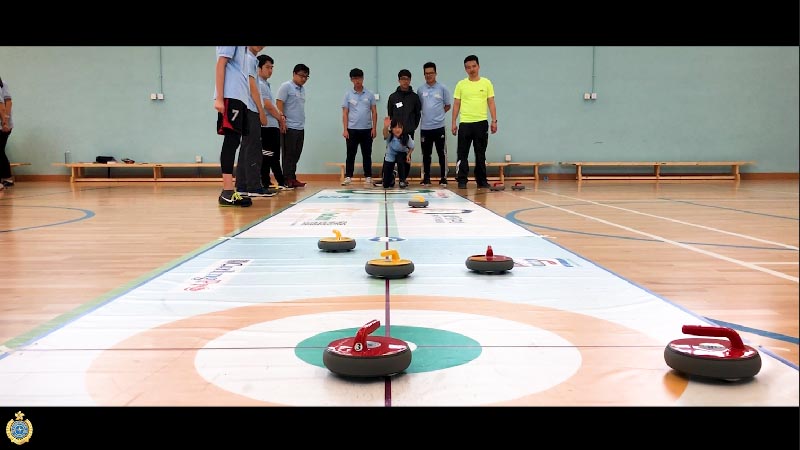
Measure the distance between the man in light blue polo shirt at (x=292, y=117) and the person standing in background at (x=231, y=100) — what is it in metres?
3.19

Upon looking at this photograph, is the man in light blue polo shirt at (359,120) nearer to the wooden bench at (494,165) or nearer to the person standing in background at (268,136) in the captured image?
the wooden bench at (494,165)

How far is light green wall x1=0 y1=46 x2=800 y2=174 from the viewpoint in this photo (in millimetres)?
12312

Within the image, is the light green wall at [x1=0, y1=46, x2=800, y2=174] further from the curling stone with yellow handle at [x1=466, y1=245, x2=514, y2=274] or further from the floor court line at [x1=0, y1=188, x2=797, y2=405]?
the curling stone with yellow handle at [x1=466, y1=245, x2=514, y2=274]

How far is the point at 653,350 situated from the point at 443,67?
36.6 ft

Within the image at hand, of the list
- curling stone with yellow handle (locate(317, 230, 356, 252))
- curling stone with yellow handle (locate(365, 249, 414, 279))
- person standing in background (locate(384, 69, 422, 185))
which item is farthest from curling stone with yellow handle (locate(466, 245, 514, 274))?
person standing in background (locate(384, 69, 422, 185))

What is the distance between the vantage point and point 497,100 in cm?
1237

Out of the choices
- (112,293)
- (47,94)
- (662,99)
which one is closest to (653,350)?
(112,293)

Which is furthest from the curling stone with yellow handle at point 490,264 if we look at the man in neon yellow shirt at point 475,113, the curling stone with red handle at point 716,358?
Answer: the man in neon yellow shirt at point 475,113

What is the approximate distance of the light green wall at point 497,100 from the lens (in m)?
12.3

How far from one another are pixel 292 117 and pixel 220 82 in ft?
12.2

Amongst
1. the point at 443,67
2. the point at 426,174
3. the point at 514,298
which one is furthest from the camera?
the point at 443,67

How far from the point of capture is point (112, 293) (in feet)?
7.37
